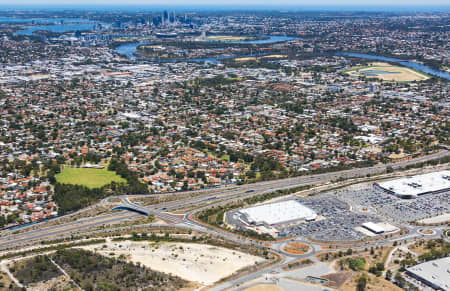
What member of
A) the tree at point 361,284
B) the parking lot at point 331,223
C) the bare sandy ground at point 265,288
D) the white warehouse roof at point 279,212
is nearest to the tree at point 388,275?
the tree at point 361,284

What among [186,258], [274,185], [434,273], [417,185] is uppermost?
[417,185]

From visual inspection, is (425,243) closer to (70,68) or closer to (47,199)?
(47,199)

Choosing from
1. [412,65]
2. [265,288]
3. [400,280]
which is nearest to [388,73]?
[412,65]

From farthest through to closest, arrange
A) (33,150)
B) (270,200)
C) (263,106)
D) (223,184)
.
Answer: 1. (263,106)
2. (33,150)
3. (223,184)
4. (270,200)

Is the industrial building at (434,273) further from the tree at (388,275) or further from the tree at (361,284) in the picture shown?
the tree at (361,284)

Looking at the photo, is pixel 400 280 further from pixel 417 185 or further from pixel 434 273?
pixel 417 185

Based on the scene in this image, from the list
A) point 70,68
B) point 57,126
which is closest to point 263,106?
point 57,126
